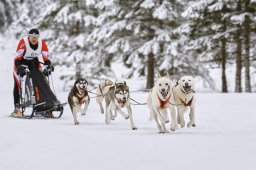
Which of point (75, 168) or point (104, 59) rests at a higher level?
point (104, 59)

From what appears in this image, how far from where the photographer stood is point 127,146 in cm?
575

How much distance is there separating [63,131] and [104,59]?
52.4ft

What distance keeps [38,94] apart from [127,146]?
14.7ft

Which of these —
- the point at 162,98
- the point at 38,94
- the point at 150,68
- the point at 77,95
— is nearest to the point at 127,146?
the point at 162,98

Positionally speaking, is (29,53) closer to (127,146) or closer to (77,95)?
(77,95)

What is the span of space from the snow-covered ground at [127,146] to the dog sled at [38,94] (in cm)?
98

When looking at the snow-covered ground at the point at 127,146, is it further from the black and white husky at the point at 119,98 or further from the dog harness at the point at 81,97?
the dog harness at the point at 81,97

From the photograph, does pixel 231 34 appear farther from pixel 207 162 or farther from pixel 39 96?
pixel 207 162

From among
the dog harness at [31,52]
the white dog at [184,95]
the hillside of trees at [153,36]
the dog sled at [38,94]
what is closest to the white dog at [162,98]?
the white dog at [184,95]

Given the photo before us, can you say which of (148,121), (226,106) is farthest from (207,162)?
(226,106)

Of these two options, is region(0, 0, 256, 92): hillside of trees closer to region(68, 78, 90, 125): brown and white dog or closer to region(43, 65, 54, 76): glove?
region(43, 65, 54, 76): glove

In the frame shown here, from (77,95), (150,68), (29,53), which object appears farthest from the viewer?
(150,68)

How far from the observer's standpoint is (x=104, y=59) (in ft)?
76.2

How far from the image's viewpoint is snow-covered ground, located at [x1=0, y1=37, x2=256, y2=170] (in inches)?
180
